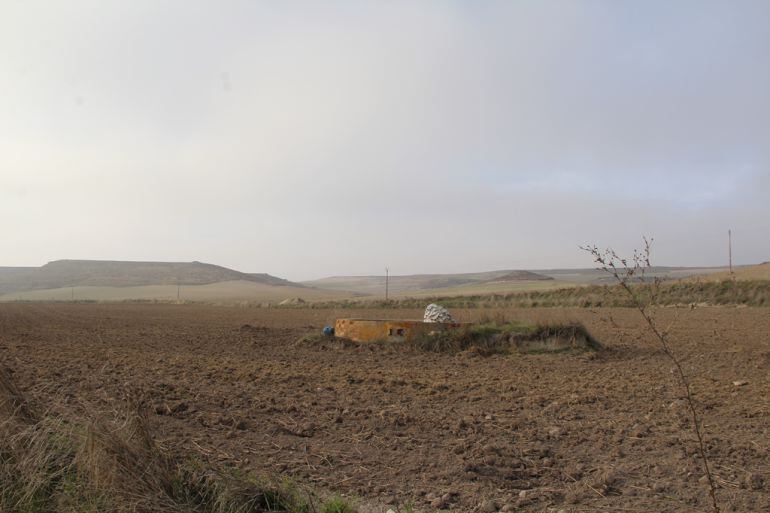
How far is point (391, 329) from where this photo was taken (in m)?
14.5

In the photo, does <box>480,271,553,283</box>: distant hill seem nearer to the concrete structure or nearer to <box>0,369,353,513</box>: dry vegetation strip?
the concrete structure

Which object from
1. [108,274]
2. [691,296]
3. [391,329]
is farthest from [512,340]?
[108,274]

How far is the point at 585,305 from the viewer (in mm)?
36469

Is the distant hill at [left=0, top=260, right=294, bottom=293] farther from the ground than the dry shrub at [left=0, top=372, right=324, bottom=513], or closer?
farther from the ground

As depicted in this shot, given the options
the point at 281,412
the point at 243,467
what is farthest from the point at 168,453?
the point at 281,412

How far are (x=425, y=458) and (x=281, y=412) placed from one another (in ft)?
7.17

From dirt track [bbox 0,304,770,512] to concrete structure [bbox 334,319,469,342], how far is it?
5.20 ft

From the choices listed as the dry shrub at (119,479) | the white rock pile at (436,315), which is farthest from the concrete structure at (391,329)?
the dry shrub at (119,479)

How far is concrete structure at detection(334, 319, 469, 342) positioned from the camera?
1423cm

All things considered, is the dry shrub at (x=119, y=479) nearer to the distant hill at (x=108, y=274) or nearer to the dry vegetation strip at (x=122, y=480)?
the dry vegetation strip at (x=122, y=480)

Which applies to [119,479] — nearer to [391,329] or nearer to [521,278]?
[391,329]

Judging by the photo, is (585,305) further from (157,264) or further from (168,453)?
(157,264)

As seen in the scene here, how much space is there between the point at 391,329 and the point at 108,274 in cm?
13232

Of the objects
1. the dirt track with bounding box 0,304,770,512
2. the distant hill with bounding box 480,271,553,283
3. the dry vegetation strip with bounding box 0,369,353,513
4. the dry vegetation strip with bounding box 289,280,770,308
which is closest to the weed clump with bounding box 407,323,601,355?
the dirt track with bounding box 0,304,770,512
